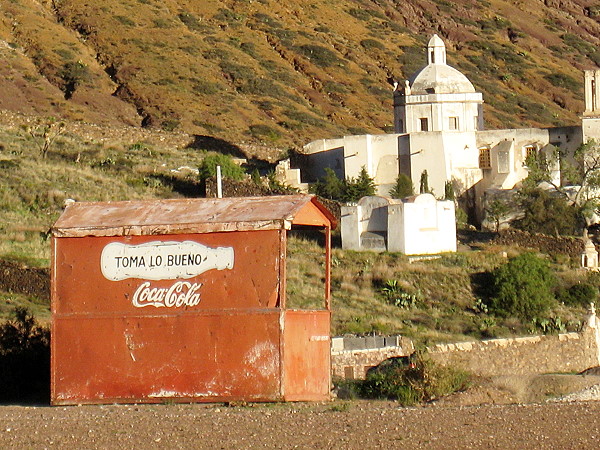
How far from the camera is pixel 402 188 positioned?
150 feet

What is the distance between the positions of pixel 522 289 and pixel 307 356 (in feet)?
57.5

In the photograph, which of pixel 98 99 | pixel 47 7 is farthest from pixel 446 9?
pixel 98 99

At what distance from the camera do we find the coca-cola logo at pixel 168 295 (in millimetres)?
17156

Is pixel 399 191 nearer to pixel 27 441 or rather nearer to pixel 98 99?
pixel 98 99

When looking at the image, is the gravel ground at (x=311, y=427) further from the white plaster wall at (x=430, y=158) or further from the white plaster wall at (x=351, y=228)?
the white plaster wall at (x=430, y=158)

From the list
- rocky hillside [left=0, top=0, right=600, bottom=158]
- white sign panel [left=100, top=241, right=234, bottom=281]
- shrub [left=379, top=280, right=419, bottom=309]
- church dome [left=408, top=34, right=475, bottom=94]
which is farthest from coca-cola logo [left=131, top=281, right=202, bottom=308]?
rocky hillside [left=0, top=0, right=600, bottom=158]

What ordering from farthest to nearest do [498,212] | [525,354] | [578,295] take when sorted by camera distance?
[498,212], [578,295], [525,354]

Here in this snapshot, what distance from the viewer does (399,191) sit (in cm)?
4562

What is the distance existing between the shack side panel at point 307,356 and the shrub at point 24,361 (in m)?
4.02

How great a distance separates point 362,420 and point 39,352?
310 inches

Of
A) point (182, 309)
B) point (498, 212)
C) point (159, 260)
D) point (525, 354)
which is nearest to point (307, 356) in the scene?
point (182, 309)

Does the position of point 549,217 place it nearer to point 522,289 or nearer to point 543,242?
point 543,242

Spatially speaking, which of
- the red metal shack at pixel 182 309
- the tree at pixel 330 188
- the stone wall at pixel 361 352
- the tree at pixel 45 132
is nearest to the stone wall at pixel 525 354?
the stone wall at pixel 361 352

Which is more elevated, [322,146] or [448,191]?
[322,146]
